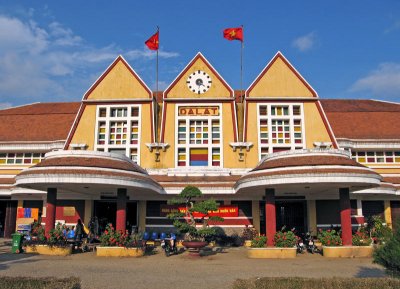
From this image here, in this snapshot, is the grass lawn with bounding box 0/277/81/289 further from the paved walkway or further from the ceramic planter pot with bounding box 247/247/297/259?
the ceramic planter pot with bounding box 247/247/297/259

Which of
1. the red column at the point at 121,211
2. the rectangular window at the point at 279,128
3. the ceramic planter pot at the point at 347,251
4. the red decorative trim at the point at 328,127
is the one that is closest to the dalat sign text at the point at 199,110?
the rectangular window at the point at 279,128

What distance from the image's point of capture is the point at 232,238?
2580 cm

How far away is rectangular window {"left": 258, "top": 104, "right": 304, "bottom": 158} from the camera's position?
95.0 feet

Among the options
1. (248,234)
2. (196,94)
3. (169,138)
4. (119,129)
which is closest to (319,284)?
(248,234)

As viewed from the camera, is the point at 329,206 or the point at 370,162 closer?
the point at 329,206

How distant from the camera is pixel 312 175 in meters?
19.1

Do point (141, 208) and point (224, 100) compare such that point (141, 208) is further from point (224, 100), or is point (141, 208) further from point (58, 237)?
point (224, 100)

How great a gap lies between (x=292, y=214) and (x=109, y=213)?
538 inches

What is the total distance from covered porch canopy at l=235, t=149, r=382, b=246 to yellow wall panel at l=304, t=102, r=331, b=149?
7.43 m

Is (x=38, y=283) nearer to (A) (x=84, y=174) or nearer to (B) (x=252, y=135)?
(A) (x=84, y=174)

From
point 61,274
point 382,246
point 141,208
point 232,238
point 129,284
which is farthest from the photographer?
point 141,208

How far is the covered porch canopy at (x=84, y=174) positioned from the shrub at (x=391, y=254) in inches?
555

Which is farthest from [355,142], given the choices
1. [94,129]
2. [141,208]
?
[94,129]

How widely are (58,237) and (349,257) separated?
15.4 m
